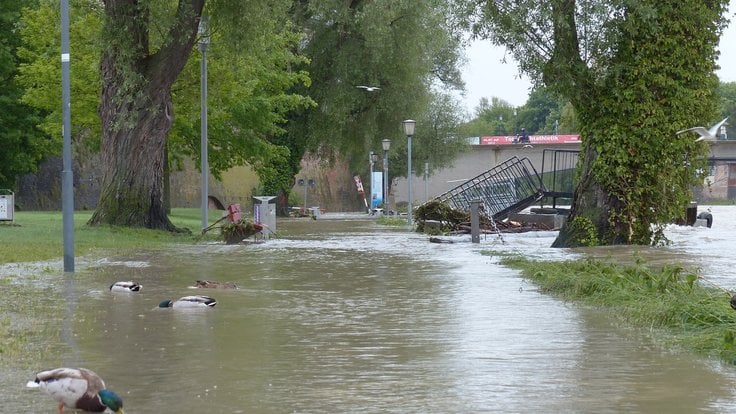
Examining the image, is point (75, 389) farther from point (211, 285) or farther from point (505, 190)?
point (505, 190)

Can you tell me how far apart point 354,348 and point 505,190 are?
2758 cm

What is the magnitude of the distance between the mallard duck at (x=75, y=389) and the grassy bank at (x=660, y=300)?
454 cm

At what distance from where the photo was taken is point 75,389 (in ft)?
22.4

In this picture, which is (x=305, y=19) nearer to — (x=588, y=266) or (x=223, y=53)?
(x=223, y=53)

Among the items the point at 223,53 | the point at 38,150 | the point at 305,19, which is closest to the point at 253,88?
the point at 305,19

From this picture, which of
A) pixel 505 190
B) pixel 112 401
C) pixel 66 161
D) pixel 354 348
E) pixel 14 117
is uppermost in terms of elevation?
pixel 14 117

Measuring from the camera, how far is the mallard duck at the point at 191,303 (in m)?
12.8

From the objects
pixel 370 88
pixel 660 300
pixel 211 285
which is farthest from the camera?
pixel 370 88

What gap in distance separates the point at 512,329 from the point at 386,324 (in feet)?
4.14

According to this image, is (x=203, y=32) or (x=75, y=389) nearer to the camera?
(x=75, y=389)

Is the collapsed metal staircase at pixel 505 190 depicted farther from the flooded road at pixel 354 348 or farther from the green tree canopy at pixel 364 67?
the flooded road at pixel 354 348

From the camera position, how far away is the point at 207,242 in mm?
28844

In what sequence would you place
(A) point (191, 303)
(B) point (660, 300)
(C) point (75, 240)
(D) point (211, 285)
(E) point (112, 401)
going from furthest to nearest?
1. (C) point (75, 240)
2. (D) point (211, 285)
3. (A) point (191, 303)
4. (B) point (660, 300)
5. (E) point (112, 401)

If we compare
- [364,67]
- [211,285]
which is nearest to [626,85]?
[211,285]
